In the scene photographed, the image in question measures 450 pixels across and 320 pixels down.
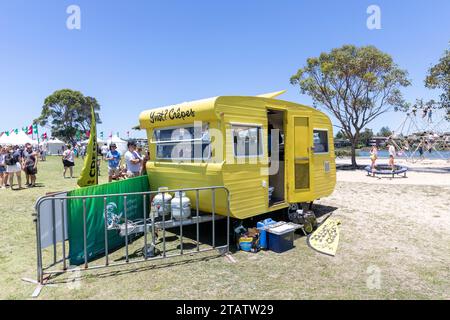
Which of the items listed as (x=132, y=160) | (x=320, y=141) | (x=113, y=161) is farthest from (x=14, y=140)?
(x=320, y=141)

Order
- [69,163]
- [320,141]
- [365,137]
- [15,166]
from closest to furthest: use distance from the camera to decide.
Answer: [320,141], [15,166], [69,163], [365,137]

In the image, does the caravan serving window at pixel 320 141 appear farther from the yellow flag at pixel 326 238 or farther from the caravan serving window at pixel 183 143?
the caravan serving window at pixel 183 143

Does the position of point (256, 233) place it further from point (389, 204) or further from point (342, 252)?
point (389, 204)

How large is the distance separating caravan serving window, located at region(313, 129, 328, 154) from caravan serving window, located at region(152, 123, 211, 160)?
3332 mm

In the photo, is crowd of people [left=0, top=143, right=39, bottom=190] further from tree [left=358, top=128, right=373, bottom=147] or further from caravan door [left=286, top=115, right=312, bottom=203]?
tree [left=358, top=128, right=373, bottom=147]

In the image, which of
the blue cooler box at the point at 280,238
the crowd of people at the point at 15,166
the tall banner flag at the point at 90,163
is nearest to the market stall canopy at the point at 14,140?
the crowd of people at the point at 15,166

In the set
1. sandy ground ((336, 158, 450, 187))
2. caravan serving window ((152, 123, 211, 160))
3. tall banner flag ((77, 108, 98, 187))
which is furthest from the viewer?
sandy ground ((336, 158, 450, 187))

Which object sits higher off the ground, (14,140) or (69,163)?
(14,140)

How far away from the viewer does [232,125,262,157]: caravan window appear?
543cm

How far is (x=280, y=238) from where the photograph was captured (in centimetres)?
533

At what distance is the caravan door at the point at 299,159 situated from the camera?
666cm

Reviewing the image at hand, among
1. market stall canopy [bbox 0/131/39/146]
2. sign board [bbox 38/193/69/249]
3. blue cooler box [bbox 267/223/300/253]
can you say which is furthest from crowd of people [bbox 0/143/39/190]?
market stall canopy [bbox 0/131/39/146]

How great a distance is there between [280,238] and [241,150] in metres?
1.77

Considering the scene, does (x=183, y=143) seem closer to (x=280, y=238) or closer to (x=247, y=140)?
(x=247, y=140)
